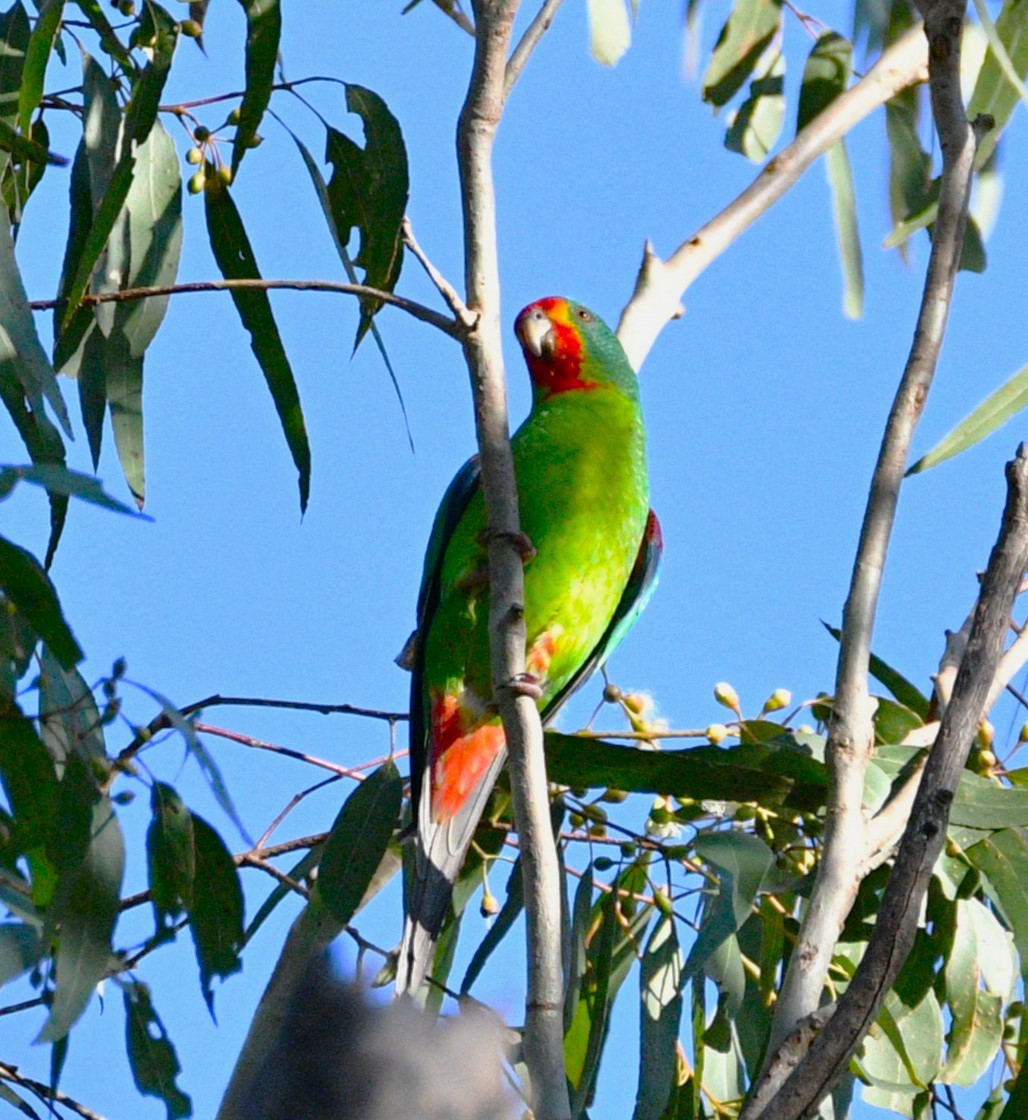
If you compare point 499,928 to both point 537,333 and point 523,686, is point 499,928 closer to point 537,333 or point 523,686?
point 523,686

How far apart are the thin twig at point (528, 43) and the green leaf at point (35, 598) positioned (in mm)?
850

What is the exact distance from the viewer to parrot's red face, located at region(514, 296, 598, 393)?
10.3 feet

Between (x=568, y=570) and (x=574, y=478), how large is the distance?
6.5 inches

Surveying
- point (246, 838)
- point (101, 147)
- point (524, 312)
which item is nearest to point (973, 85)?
point (524, 312)

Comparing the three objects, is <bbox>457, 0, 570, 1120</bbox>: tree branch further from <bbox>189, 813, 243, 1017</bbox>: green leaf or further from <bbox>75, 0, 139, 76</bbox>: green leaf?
<bbox>75, 0, 139, 76</bbox>: green leaf

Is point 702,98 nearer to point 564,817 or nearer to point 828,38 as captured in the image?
point 828,38

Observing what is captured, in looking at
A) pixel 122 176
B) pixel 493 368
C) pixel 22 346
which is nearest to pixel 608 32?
pixel 122 176

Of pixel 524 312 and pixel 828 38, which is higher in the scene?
pixel 828 38

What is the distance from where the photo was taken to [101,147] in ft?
8.20

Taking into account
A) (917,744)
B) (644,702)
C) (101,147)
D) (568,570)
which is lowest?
(917,744)

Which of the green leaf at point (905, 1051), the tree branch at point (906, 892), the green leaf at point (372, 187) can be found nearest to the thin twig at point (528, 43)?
the green leaf at point (372, 187)

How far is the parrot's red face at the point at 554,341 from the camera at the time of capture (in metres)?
3.15

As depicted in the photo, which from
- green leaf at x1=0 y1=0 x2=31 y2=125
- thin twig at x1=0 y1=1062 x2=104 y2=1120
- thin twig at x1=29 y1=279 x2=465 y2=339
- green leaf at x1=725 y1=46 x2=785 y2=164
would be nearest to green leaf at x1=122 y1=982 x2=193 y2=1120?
thin twig at x1=0 y1=1062 x2=104 y2=1120

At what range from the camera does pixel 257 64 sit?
8.02 ft
